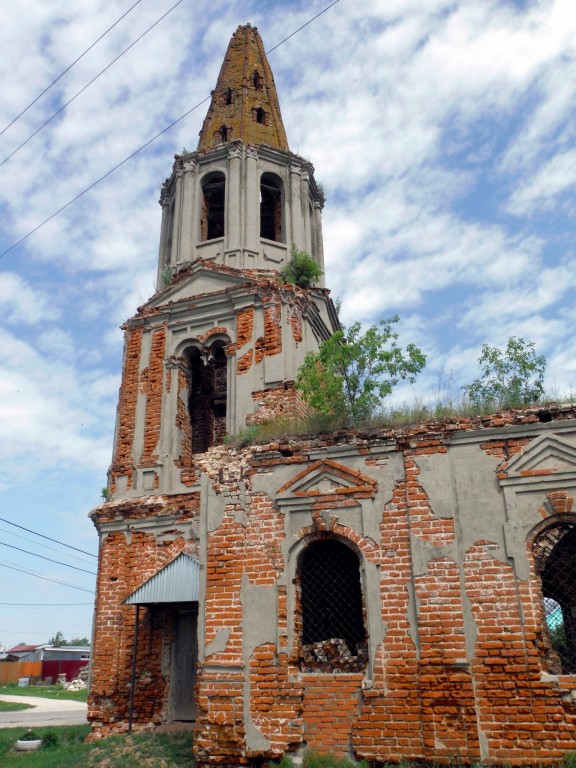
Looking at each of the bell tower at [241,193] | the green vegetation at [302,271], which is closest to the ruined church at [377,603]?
the green vegetation at [302,271]

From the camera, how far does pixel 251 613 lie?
8688 mm

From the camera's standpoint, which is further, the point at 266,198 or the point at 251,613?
the point at 266,198

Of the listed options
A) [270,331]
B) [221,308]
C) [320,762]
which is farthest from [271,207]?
[320,762]

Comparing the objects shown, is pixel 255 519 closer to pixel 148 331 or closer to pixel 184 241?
pixel 148 331

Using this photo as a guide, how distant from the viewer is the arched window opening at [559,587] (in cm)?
790

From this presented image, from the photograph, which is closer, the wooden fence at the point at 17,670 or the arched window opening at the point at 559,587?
the arched window opening at the point at 559,587

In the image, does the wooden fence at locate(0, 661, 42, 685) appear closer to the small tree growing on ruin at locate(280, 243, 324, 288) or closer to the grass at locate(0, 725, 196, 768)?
the grass at locate(0, 725, 196, 768)

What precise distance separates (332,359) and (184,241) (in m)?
6.18

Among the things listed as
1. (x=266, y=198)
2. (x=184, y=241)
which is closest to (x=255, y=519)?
(x=184, y=241)

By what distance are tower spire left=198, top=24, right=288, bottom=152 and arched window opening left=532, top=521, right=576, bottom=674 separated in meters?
13.8

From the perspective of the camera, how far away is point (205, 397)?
53.5 feet

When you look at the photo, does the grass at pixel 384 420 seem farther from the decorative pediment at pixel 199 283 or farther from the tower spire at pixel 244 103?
the tower spire at pixel 244 103

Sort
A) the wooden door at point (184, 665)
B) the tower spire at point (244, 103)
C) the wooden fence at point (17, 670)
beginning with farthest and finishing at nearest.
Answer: the wooden fence at point (17, 670), the tower spire at point (244, 103), the wooden door at point (184, 665)

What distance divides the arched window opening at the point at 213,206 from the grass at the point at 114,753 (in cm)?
1198
